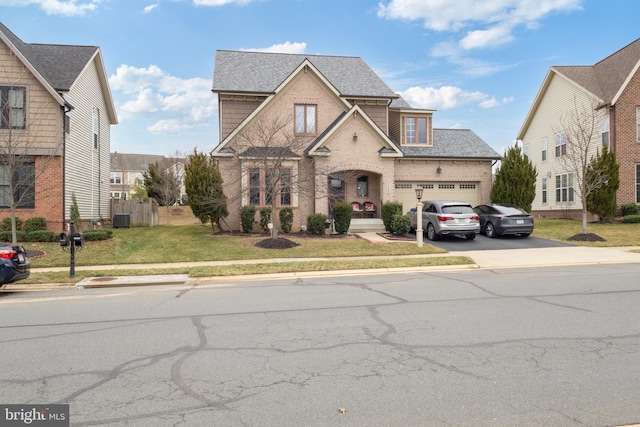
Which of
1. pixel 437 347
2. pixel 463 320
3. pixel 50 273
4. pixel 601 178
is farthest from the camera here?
pixel 601 178

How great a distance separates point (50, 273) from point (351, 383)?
11.3m

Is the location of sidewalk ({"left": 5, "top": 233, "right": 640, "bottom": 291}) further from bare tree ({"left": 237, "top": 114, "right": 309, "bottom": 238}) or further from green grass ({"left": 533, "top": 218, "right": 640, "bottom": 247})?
bare tree ({"left": 237, "top": 114, "right": 309, "bottom": 238})

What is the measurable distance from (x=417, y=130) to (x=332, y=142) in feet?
23.0

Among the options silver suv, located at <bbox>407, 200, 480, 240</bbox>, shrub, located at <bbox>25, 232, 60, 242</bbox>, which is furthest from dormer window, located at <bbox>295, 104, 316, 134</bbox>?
shrub, located at <bbox>25, 232, 60, 242</bbox>

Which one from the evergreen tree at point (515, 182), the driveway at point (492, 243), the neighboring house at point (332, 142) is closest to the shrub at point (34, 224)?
the neighboring house at point (332, 142)

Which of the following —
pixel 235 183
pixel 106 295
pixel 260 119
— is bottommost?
pixel 106 295

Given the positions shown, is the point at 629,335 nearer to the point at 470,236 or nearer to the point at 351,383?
the point at 351,383

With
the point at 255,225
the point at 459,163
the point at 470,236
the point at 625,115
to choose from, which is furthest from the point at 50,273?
the point at 625,115

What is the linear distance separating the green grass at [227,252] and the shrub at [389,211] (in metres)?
2.68

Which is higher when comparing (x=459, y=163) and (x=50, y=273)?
(x=459, y=163)

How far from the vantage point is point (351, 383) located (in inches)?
172

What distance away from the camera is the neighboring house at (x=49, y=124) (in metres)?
18.2

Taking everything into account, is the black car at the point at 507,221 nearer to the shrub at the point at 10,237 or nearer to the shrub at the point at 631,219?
the shrub at the point at 631,219

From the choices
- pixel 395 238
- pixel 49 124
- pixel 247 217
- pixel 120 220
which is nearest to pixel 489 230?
pixel 395 238
